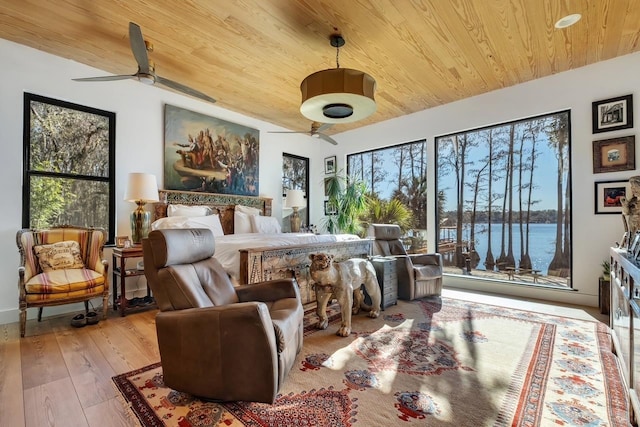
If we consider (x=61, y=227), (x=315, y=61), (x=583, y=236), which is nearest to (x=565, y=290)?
(x=583, y=236)

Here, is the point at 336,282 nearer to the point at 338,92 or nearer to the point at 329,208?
the point at 338,92

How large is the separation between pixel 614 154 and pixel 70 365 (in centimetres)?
579

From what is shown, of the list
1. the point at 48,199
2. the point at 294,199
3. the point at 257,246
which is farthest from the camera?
the point at 294,199

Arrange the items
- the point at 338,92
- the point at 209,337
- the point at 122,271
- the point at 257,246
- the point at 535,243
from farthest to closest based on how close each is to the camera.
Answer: the point at 535,243, the point at 122,271, the point at 257,246, the point at 338,92, the point at 209,337

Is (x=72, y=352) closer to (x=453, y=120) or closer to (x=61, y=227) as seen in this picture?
(x=61, y=227)

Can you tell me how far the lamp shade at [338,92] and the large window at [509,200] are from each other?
284 cm

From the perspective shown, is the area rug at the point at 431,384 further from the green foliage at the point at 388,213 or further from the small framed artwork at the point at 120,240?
the green foliage at the point at 388,213

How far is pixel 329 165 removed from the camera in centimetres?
662

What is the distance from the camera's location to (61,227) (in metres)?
3.25

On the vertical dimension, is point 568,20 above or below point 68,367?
above

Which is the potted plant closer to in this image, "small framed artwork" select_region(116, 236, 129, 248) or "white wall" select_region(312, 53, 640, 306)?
"white wall" select_region(312, 53, 640, 306)

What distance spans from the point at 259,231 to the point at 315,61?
2668mm

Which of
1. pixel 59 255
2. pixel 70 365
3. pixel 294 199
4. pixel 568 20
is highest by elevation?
pixel 568 20

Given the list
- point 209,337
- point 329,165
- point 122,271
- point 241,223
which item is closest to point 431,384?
point 209,337
